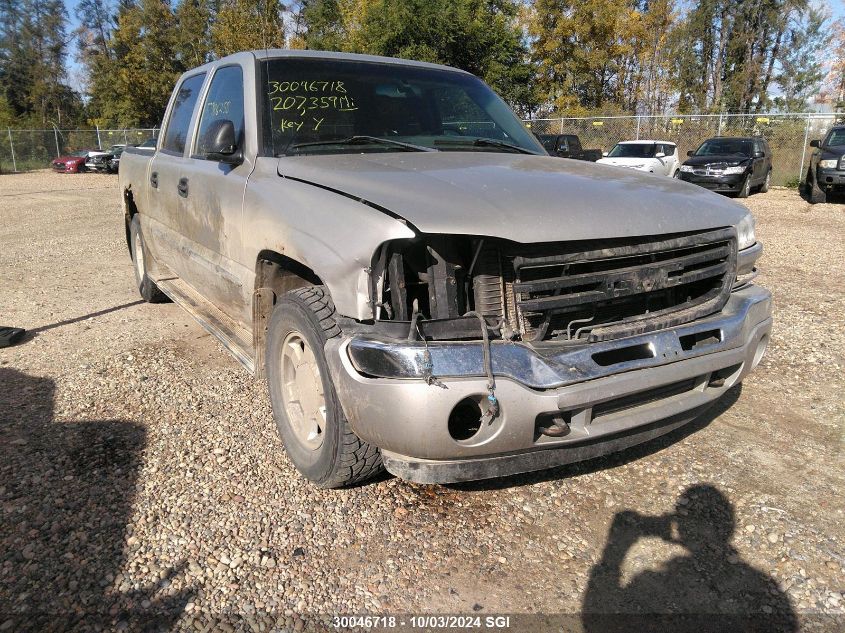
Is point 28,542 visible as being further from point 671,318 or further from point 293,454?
point 671,318

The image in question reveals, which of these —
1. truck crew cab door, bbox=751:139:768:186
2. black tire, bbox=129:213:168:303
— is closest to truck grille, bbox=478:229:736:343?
black tire, bbox=129:213:168:303

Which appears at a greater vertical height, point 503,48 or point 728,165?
point 503,48

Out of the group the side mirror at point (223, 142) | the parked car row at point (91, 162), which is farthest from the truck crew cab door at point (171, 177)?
the parked car row at point (91, 162)

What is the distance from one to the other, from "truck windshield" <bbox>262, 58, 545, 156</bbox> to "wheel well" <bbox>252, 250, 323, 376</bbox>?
584mm

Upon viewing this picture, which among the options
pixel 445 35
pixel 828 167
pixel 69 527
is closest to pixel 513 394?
pixel 69 527

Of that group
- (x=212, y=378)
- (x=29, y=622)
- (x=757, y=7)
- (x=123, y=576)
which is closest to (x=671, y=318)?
(x=123, y=576)

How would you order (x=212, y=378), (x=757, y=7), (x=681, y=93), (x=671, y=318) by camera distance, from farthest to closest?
(x=681, y=93), (x=757, y=7), (x=212, y=378), (x=671, y=318)

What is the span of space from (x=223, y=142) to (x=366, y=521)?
199 centimetres

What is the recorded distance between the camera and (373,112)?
3.67 metres

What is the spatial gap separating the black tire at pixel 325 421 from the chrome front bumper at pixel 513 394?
0.16 meters

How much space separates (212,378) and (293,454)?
1.56 meters

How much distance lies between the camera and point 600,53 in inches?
1419

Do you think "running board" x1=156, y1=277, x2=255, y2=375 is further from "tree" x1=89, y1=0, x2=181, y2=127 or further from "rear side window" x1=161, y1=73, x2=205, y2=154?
"tree" x1=89, y1=0, x2=181, y2=127

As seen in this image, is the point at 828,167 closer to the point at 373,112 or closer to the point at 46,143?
the point at 373,112
